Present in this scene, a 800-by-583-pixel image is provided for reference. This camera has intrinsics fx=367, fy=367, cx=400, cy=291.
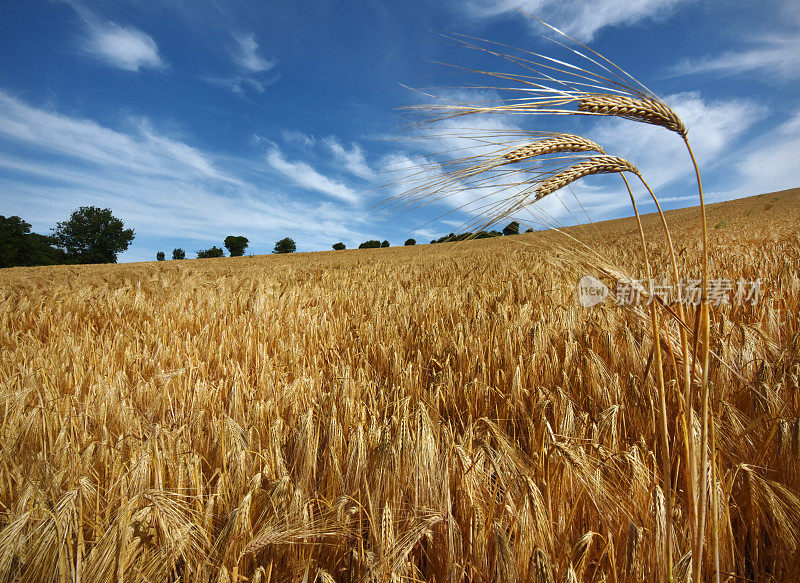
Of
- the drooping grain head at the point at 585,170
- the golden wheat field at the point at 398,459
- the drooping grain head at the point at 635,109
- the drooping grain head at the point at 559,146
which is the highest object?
the drooping grain head at the point at 635,109

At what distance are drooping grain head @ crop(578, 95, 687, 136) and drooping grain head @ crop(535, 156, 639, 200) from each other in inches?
5.5

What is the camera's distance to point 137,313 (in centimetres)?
341

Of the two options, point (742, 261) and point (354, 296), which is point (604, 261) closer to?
point (354, 296)

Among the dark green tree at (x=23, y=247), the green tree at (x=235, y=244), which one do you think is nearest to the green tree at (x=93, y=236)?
the dark green tree at (x=23, y=247)

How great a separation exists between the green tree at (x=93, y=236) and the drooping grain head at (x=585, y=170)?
9163 cm

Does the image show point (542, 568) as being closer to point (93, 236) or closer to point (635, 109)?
point (635, 109)

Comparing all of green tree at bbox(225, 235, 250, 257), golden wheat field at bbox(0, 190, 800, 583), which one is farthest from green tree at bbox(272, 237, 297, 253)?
golden wheat field at bbox(0, 190, 800, 583)

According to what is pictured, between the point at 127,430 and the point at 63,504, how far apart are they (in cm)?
68

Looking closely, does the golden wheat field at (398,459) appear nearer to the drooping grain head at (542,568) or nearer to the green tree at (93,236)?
the drooping grain head at (542,568)

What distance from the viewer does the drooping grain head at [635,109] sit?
957mm

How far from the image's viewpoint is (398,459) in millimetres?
963

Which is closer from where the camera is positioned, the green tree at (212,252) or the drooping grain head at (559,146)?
the drooping grain head at (559,146)

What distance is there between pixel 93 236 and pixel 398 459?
313 ft

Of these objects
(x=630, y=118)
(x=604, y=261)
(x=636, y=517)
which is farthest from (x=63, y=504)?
(x=630, y=118)
